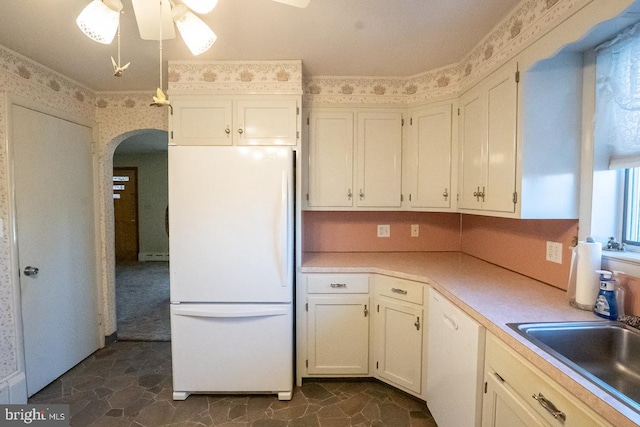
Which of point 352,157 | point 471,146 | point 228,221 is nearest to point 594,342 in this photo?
point 471,146

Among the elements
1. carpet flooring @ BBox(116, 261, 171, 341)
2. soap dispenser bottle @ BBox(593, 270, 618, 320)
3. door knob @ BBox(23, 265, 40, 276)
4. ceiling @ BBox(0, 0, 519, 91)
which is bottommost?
carpet flooring @ BBox(116, 261, 171, 341)

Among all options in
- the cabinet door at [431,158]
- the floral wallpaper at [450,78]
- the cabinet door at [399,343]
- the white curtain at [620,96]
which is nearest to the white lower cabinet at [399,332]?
the cabinet door at [399,343]

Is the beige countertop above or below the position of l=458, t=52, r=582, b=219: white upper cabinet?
below

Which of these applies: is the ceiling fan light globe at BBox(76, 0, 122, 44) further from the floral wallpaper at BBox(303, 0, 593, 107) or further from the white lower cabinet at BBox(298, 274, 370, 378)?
the white lower cabinet at BBox(298, 274, 370, 378)

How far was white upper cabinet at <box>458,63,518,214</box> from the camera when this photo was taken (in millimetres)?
1529

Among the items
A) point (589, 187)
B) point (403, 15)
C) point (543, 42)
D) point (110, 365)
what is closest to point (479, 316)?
point (589, 187)

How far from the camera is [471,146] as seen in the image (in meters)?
1.92

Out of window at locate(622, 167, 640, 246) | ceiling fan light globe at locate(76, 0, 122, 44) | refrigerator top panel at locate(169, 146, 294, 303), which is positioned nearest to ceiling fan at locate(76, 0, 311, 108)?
ceiling fan light globe at locate(76, 0, 122, 44)

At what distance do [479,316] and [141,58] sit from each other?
2562 millimetres

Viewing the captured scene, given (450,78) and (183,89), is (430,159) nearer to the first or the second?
(450,78)

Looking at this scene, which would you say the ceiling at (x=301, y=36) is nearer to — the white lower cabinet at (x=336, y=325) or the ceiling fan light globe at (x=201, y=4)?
the ceiling fan light globe at (x=201, y=4)

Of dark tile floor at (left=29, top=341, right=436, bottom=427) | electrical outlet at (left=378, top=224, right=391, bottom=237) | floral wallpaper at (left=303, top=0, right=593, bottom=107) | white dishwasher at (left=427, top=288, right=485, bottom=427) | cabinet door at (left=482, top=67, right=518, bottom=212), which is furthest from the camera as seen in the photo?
electrical outlet at (left=378, top=224, right=391, bottom=237)

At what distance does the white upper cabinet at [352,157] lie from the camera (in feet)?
7.64

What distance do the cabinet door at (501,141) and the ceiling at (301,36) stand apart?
1.22ft
